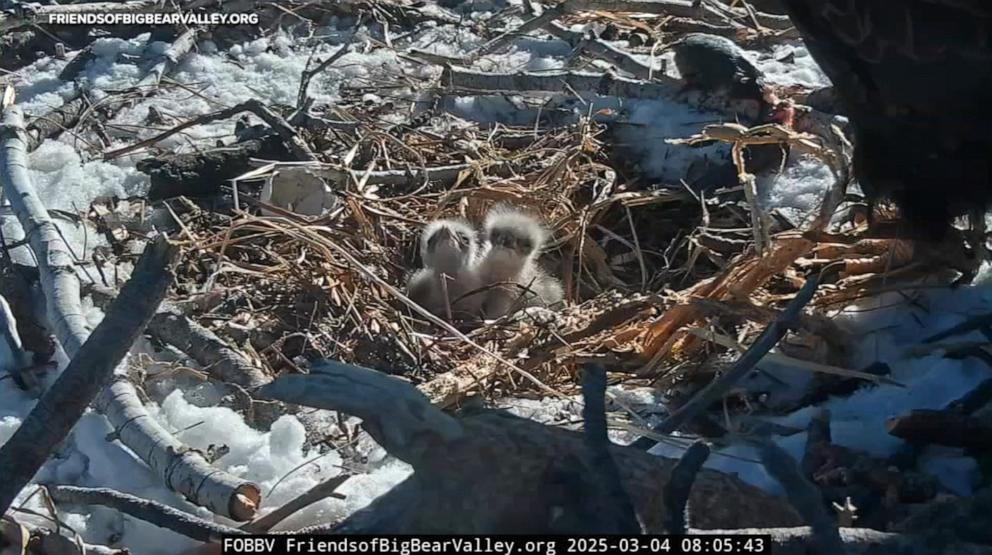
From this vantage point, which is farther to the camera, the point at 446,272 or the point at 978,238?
the point at 446,272

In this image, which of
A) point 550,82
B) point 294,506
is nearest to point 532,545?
point 294,506

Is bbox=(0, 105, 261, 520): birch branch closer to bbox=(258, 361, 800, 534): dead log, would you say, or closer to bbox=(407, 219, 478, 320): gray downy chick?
bbox=(258, 361, 800, 534): dead log

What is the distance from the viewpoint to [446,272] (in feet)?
13.7

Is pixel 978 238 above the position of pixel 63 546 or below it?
above

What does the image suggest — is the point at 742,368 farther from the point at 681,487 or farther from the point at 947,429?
the point at 681,487

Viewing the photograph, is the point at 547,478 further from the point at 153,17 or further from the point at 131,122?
the point at 153,17

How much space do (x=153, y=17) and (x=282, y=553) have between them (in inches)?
172

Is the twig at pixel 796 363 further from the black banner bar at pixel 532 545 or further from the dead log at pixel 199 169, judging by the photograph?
the dead log at pixel 199 169

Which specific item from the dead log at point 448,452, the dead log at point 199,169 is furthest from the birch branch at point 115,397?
the dead log at point 448,452

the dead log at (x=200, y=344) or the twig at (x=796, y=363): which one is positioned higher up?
the twig at (x=796, y=363)

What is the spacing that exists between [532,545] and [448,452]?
20cm

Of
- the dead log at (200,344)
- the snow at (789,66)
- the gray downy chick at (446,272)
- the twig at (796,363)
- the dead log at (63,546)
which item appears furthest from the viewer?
the snow at (789,66)

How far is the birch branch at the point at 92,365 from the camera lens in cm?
191

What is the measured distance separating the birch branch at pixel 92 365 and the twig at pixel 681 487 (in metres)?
0.81
